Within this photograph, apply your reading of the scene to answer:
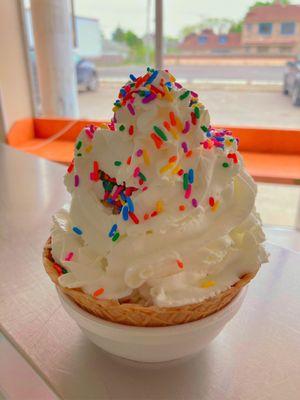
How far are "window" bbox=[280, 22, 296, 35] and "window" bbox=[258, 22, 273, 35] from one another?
9 cm

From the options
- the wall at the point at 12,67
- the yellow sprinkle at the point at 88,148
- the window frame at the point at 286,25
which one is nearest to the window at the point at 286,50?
the window frame at the point at 286,25

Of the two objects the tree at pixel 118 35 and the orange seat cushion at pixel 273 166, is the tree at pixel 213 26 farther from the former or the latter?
the orange seat cushion at pixel 273 166

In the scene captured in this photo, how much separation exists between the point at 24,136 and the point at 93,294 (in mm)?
2829

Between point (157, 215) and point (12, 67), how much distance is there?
273cm

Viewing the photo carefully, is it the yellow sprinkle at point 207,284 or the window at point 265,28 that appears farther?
the window at point 265,28

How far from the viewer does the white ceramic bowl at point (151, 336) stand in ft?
1.84

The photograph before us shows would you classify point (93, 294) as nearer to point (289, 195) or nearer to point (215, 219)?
point (215, 219)

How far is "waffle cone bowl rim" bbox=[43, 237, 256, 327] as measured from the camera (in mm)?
549

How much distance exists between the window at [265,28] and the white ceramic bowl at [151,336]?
2.76m

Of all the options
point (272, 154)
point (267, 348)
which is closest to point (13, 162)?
point (267, 348)

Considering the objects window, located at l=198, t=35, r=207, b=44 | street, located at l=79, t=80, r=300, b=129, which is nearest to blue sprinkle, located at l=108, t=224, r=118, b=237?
street, located at l=79, t=80, r=300, b=129

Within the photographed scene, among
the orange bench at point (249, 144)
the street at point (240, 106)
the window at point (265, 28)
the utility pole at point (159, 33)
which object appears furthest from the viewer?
the street at point (240, 106)

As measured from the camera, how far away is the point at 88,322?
586mm

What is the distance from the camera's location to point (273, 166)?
258cm
